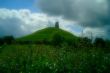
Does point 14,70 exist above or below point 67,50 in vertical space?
below

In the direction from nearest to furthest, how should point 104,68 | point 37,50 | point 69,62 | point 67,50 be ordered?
point 104,68 < point 69,62 < point 67,50 < point 37,50

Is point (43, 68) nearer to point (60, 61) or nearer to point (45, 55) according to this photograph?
point (60, 61)

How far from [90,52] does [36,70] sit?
186 cm

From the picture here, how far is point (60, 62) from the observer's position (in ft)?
29.7

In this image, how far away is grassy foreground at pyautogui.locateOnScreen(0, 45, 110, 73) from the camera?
8.71m

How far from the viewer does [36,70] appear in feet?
29.2

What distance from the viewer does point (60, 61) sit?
909cm

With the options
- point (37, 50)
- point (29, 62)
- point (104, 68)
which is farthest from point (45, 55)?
point (104, 68)

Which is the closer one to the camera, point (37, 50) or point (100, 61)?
point (100, 61)

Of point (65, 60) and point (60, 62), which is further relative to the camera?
point (65, 60)

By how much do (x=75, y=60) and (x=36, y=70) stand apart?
132 centimetres

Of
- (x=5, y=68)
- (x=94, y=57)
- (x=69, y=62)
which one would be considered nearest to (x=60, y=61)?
(x=69, y=62)

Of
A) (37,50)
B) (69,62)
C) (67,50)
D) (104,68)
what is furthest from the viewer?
(37,50)

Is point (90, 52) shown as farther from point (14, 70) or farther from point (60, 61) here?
point (14, 70)
